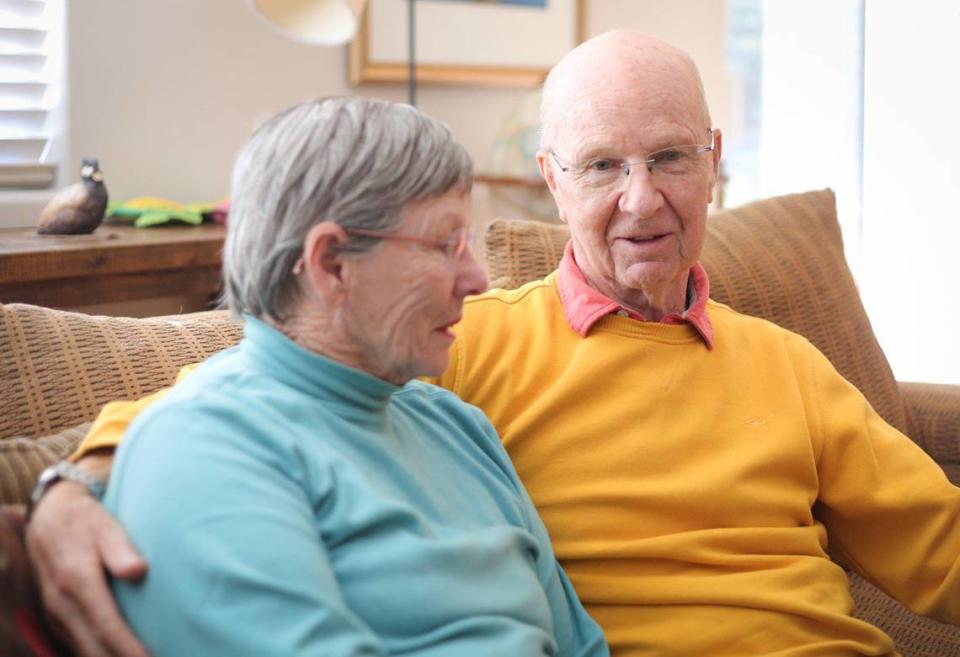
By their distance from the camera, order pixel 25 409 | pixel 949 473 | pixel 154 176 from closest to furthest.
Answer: pixel 25 409 < pixel 949 473 < pixel 154 176

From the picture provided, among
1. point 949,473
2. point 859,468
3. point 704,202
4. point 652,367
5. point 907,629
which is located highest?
point 704,202

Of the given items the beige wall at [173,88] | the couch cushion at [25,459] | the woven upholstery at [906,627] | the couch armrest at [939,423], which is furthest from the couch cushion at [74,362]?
the beige wall at [173,88]

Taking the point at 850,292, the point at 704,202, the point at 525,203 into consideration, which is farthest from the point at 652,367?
the point at 525,203

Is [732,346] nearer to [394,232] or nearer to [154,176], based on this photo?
[394,232]

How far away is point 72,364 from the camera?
137 cm

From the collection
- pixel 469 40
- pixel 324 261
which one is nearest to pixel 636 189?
pixel 324 261

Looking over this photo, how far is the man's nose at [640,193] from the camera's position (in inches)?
61.2

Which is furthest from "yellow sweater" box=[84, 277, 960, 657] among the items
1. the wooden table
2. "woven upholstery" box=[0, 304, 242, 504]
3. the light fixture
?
the light fixture

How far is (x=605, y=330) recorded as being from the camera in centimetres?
159

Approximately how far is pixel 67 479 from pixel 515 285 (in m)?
0.97

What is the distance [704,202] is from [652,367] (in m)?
0.24

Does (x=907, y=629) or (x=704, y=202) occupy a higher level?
(x=704, y=202)

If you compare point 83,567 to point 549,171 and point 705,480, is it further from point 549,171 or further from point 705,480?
point 549,171

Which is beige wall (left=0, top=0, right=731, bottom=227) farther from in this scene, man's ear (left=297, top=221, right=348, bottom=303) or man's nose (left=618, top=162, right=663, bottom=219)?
man's ear (left=297, top=221, right=348, bottom=303)
